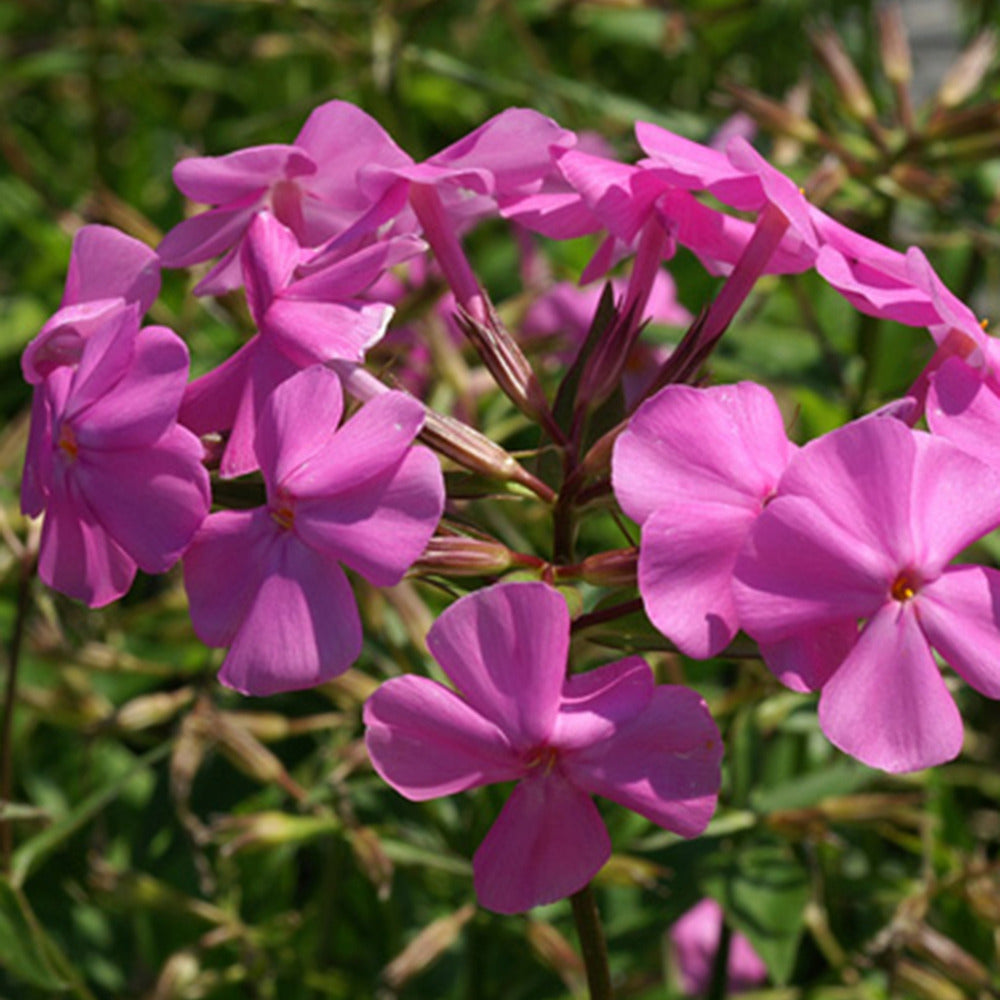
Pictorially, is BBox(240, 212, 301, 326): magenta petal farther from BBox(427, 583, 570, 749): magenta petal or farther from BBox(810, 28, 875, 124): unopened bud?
BBox(810, 28, 875, 124): unopened bud

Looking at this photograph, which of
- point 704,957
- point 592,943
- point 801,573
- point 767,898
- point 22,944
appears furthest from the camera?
point 704,957

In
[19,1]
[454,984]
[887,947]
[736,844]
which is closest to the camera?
[887,947]

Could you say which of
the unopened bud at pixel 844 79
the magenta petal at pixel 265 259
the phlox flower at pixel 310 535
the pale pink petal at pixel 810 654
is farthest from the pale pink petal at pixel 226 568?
the unopened bud at pixel 844 79

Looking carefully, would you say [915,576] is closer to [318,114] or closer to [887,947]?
[318,114]

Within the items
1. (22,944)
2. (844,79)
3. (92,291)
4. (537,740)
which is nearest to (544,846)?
(537,740)

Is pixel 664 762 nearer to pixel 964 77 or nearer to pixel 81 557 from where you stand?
pixel 81 557

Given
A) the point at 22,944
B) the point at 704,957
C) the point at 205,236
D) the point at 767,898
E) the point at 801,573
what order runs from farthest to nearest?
the point at 704,957
the point at 767,898
the point at 22,944
the point at 205,236
the point at 801,573

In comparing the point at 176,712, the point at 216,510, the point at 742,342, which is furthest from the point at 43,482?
the point at 742,342
